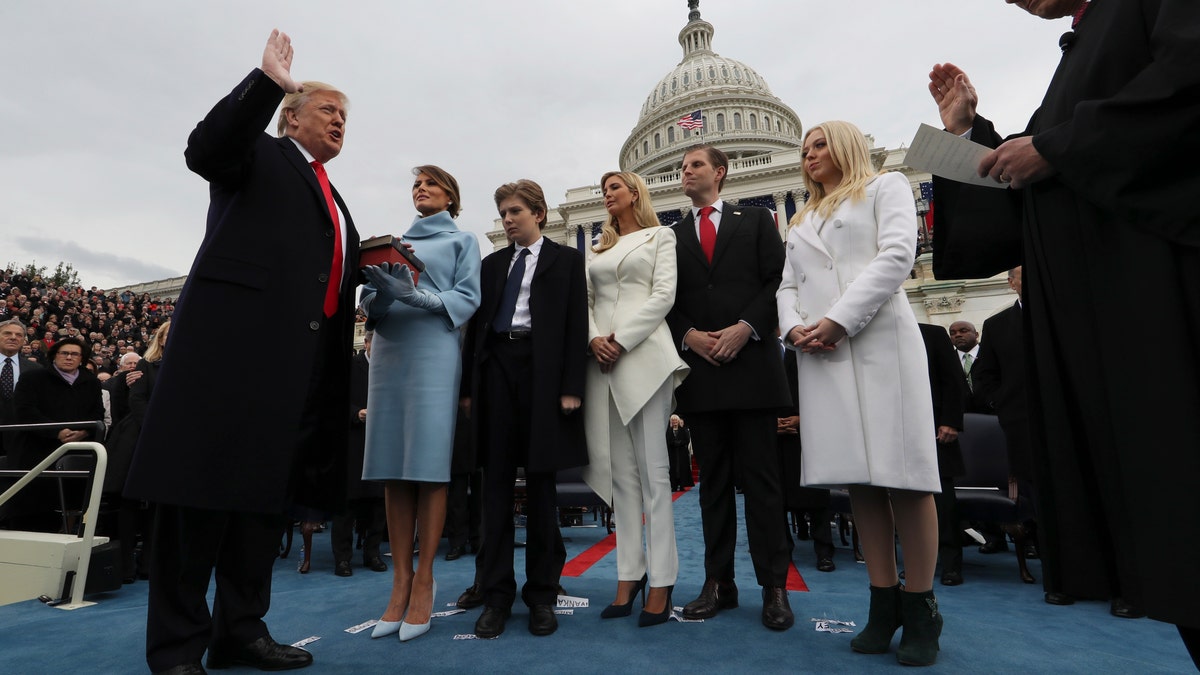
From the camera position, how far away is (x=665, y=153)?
55375 mm

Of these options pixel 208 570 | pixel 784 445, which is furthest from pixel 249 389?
pixel 784 445

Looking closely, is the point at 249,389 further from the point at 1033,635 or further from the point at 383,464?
the point at 1033,635

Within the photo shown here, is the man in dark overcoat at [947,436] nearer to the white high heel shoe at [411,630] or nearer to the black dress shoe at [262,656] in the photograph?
the white high heel shoe at [411,630]

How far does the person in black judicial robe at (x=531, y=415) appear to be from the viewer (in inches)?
95.4

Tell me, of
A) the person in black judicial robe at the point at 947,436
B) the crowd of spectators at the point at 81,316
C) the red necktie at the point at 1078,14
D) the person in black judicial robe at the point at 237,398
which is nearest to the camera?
the red necktie at the point at 1078,14

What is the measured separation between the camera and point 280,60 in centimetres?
180

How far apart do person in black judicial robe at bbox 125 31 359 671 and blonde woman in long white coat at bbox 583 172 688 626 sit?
1.16 metres

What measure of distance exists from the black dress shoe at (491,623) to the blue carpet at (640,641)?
43mm

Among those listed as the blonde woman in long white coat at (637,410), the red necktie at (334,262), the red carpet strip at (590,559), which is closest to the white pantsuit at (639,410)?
the blonde woman in long white coat at (637,410)

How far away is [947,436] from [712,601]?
2151mm

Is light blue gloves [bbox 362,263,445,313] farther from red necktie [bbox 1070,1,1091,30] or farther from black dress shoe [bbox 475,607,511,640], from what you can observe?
red necktie [bbox 1070,1,1091,30]

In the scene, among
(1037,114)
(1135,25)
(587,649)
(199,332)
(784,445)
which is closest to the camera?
(1135,25)

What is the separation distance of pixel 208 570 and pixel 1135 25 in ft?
8.89

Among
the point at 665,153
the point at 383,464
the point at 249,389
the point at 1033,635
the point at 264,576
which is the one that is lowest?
the point at 1033,635
